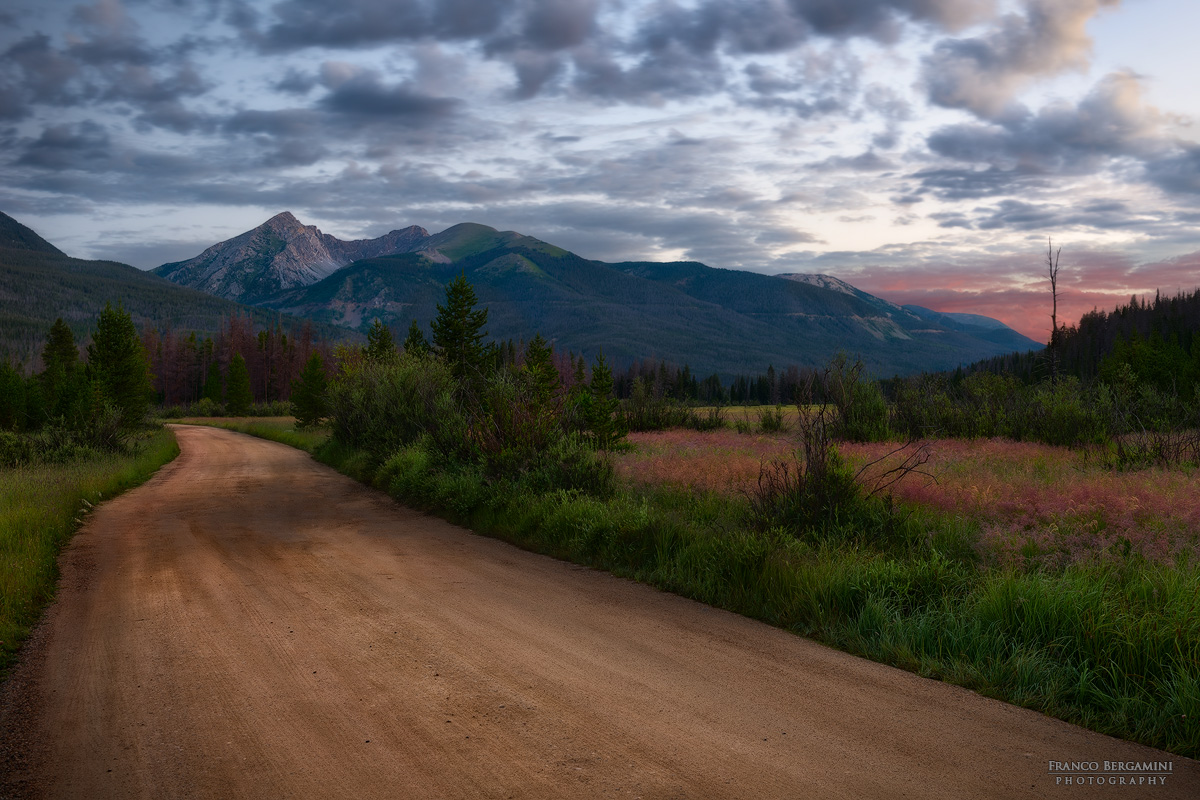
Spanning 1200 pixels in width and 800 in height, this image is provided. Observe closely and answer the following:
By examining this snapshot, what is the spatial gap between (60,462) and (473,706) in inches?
909

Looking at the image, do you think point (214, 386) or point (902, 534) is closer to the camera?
point (902, 534)

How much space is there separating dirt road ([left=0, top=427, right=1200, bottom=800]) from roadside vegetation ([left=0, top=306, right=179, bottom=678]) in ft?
1.54

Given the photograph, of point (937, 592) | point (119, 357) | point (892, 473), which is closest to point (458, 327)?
point (119, 357)

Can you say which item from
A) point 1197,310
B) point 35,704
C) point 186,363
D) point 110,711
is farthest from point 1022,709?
point 1197,310

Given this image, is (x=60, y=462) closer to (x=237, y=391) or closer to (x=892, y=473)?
(x=892, y=473)

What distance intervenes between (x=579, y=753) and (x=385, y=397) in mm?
20892

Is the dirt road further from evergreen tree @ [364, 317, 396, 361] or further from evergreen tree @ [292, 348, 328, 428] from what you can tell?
evergreen tree @ [292, 348, 328, 428]

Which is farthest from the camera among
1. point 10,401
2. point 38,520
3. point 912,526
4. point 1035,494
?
point 10,401

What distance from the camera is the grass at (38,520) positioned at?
680cm

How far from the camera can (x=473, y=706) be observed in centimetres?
466

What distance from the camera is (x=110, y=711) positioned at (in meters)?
4.65

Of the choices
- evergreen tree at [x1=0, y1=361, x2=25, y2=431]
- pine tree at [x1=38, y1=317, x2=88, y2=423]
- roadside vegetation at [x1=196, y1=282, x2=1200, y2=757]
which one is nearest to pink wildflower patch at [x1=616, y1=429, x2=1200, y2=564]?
roadside vegetation at [x1=196, y1=282, x2=1200, y2=757]

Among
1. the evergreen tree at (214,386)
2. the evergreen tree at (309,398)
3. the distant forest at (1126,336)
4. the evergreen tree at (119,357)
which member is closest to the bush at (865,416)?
the evergreen tree at (309,398)

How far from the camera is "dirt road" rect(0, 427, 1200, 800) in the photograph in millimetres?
3744
